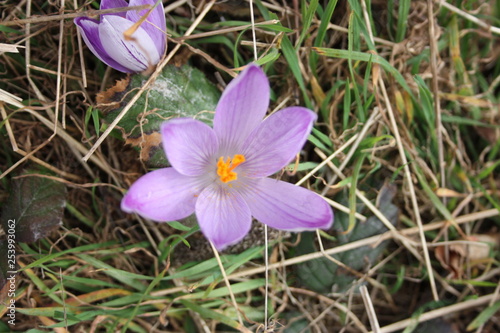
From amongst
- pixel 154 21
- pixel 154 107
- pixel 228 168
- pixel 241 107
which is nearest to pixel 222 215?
pixel 228 168

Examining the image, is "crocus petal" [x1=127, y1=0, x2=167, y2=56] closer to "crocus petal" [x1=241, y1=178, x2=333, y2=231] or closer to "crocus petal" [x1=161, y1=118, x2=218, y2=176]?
"crocus petal" [x1=161, y1=118, x2=218, y2=176]

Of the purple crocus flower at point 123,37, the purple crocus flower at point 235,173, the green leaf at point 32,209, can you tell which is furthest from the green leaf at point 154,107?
the green leaf at point 32,209

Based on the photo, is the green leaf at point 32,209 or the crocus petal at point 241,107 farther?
the green leaf at point 32,209

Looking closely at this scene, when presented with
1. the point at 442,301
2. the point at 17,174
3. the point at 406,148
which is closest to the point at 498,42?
the point at 406,148

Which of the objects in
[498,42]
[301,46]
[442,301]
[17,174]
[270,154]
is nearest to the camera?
[270,154]

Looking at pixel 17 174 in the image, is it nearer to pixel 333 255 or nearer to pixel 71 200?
pixel 71 200

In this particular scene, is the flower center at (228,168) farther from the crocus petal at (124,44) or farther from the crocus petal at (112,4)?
the crocus petal at (112,4)

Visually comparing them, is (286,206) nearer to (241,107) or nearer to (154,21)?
(241,107)
